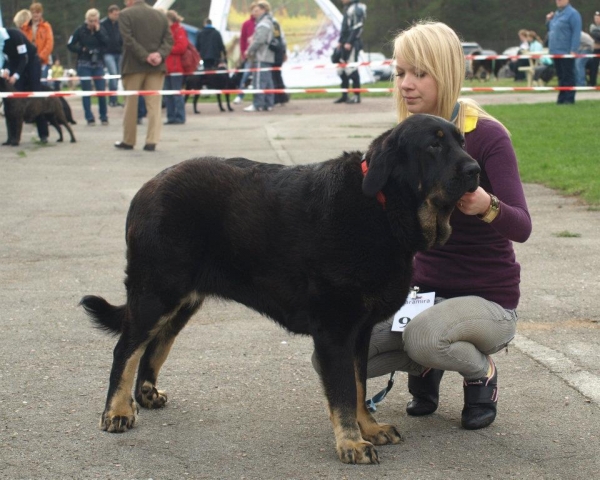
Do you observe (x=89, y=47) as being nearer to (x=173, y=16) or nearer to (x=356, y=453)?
(x=173, y=16)

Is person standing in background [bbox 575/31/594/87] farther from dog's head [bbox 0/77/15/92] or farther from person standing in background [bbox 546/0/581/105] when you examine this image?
dog's head [bbox 0/77/15/92]

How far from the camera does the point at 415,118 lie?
3.68 metres

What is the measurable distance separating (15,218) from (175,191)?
6.27 metres

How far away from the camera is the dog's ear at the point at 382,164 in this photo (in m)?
3.61

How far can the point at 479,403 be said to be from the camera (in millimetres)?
4160

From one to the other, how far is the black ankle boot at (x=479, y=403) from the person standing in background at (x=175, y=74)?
57.0ft

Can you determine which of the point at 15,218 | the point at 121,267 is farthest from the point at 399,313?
the point at 15,218

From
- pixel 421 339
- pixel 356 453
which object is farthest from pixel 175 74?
pixel 356 453

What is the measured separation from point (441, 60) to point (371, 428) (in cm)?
163

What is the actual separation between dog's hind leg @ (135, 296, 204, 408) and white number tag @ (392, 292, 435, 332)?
0.93 m

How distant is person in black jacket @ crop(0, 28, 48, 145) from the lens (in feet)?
50.3

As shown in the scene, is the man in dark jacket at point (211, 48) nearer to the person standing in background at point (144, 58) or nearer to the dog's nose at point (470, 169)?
the person standing in background at point (144, 58)

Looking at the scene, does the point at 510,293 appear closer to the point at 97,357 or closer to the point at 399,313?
the point at 399,313

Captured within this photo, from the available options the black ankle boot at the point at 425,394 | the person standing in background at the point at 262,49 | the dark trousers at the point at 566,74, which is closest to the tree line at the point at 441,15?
the person standing in background at the point at 262,49
